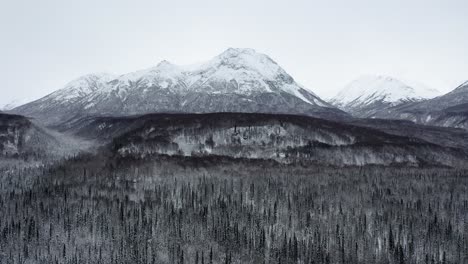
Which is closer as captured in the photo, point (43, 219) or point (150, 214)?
point (43, 219)

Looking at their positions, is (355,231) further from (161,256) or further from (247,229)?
(161,256)

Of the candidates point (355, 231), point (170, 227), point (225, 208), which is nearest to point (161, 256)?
point (170, 227)

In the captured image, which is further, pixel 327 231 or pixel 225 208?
pixel 225 208

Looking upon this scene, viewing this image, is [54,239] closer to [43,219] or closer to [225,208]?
[43,219]

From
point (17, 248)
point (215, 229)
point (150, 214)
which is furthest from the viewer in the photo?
point (150, 214)

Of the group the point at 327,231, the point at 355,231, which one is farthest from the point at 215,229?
the point at 355,231

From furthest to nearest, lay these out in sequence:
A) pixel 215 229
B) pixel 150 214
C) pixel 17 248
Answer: pixel 150 214, pixel 215 229, pixel 17 248

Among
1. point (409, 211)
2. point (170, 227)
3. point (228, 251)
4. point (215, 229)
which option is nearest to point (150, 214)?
point (170, 227)

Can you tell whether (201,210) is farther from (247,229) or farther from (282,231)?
(282,231)
